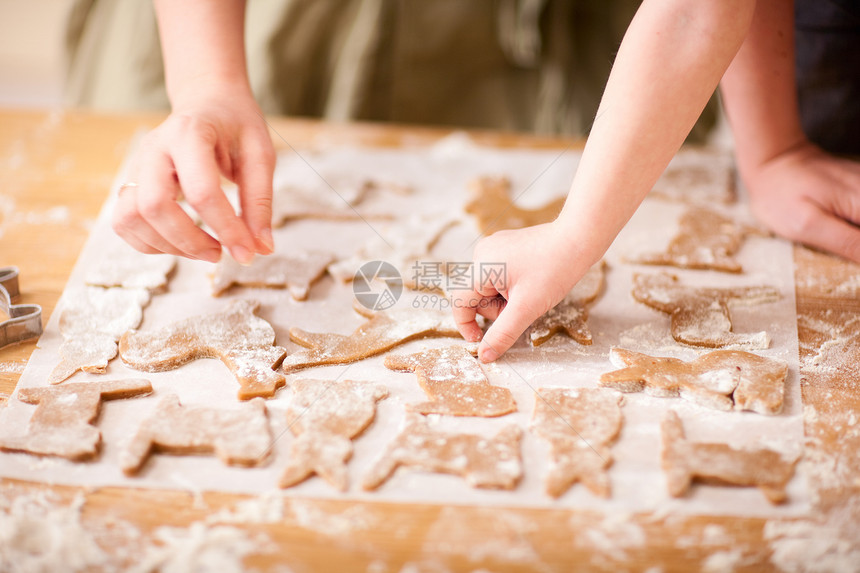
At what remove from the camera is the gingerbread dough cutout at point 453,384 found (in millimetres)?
863

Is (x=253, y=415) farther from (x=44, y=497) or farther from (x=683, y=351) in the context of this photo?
(x=683, y=351)

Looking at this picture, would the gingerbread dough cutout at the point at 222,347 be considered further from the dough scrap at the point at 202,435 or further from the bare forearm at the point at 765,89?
the bare forearm at the point at 765,89

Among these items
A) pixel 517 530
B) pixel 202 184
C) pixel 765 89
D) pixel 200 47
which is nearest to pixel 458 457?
pixel 517 530

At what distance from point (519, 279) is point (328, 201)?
19.9 inches

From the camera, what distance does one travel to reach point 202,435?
0.81 metres

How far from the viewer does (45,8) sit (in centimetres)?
289

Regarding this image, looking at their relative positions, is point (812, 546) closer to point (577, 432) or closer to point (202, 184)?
point (577, 432)

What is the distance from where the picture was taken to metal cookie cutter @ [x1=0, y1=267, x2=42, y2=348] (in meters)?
0.97

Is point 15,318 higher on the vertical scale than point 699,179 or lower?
lower

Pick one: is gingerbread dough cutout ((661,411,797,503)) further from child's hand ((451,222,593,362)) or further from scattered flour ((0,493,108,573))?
scattered flour ((0,493,108,573))

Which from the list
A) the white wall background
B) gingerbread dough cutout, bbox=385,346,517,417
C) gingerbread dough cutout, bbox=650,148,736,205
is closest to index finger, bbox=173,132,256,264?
gingerbread dough cutout, bbox=385,346,517,417

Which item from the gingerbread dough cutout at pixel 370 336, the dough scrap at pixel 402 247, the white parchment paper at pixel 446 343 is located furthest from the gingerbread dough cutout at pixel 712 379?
the dough scrap at pixel 402 247

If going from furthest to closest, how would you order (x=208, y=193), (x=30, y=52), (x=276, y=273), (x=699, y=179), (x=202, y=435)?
(x=30, y=52) < (x=699, y=179) < (x=276, y=273) < (x=208, y=193) < (x=202, y=435)

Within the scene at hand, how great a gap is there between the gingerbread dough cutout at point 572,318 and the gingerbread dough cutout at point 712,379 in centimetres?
7
